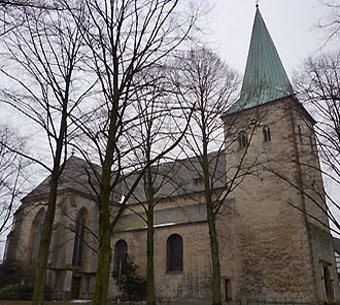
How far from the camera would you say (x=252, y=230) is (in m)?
25.9

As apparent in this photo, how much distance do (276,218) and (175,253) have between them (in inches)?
295

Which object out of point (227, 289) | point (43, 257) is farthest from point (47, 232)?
point (227, 289)

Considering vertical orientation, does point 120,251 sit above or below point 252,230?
below

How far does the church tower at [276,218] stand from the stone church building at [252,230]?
67 millimetres

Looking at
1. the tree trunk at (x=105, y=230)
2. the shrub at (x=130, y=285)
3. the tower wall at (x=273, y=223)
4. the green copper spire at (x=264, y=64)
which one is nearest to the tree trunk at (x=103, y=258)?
the tree trunk at (x=105, y=230)

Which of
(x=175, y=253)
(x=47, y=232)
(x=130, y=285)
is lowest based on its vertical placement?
(x=130, y=285)

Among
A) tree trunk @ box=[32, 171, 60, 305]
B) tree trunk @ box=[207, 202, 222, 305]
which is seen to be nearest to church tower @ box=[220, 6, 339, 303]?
tree trunk @ box=[207, 202, 222, 305]

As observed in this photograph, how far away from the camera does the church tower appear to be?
75.3 ft

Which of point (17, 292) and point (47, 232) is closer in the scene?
point (47, 232)

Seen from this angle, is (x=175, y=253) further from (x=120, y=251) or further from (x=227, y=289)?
(x=120, y=251)

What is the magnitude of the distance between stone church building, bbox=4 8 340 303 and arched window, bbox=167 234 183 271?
0.07 meters

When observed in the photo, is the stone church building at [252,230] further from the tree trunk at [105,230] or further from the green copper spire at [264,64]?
the tree trunk at [105,230]

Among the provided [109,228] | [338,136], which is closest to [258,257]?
[338,136]

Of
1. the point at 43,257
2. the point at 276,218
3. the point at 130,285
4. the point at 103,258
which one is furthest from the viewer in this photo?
the point at 130,285
